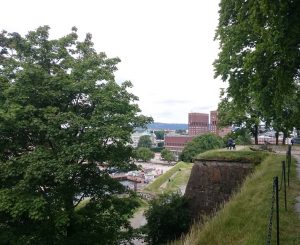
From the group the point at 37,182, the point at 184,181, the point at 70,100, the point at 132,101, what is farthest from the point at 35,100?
the point at 184,181

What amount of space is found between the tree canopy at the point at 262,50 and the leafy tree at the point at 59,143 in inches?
154

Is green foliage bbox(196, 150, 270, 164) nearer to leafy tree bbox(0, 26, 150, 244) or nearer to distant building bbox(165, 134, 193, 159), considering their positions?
leafy tree bbox(0, 26, 150, 244)

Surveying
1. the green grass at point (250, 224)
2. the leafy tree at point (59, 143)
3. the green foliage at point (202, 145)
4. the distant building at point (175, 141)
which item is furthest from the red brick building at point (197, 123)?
the green grass at point (250, 224)

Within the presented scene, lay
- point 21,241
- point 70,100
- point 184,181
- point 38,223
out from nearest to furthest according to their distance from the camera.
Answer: point 21,241
point 38,223
point 70,100
point 184,181

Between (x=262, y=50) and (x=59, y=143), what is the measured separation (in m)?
6.94

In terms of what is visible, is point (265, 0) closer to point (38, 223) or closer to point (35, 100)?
point (35, 100)

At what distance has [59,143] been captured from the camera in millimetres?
11188

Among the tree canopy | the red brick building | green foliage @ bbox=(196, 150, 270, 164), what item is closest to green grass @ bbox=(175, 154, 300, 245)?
the tree canopy

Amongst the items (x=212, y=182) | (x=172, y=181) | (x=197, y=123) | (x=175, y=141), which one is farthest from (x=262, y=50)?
(x=197, y=123)

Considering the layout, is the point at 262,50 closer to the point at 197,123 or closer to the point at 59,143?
the point at 59,143

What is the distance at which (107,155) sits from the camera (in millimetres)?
11875

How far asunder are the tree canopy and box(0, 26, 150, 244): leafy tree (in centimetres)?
391

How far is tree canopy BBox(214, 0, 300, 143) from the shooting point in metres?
7.54

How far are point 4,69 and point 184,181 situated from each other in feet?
137
